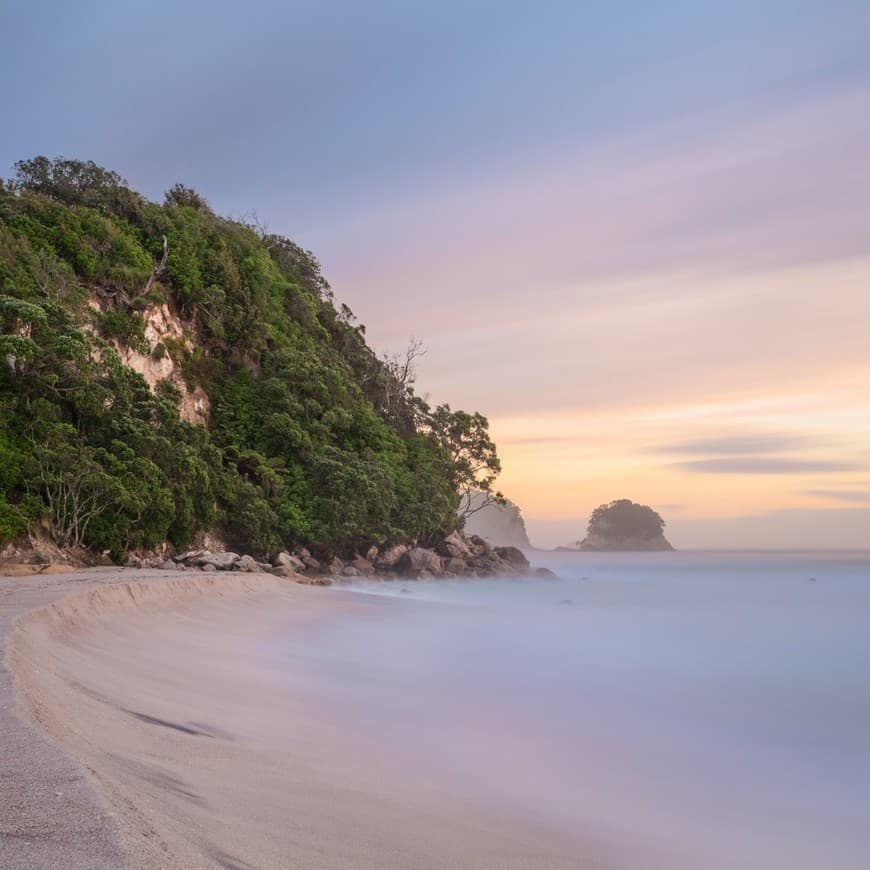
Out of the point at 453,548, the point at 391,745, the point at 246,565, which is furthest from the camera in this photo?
the point at 453,548

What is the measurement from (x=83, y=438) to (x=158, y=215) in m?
13.7

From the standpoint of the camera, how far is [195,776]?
12.1ft

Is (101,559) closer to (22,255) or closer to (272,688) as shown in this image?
(22,255)

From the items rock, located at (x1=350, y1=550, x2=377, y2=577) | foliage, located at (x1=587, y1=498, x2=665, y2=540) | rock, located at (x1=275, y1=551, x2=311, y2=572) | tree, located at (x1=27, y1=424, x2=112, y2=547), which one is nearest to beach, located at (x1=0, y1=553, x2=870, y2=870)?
tree, located at (x1=27, y1=424, x2=112, y2=547)

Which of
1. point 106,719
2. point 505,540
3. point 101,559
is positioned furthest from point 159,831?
point 505,540

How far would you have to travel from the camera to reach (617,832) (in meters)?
5.06

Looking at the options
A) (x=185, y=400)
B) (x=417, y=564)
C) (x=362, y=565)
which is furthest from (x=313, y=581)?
(x=185, y=400)

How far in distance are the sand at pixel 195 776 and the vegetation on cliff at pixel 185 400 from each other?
1289 cm

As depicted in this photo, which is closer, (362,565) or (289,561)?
(289,561)

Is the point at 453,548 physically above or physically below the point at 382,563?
above

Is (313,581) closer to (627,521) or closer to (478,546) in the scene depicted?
(478,546)

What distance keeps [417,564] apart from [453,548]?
491cm

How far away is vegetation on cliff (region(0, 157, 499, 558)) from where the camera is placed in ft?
66.8

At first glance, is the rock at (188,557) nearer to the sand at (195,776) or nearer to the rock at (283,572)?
the rock at (283,572)
